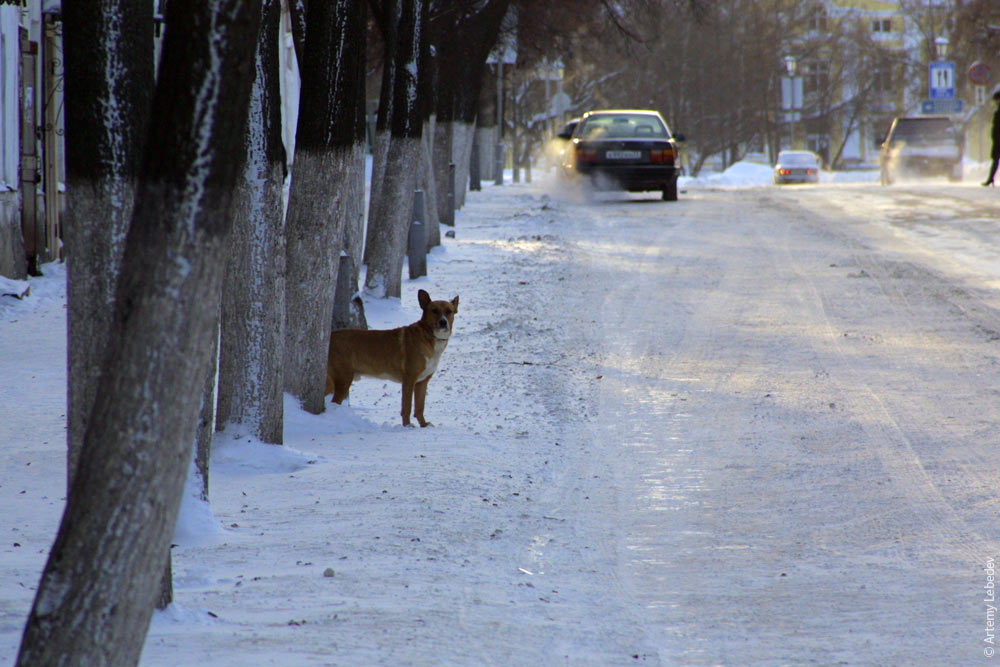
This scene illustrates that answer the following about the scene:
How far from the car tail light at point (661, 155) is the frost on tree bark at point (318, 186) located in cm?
2007

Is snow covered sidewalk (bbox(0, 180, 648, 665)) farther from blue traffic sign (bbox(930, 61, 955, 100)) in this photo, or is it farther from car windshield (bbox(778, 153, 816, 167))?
car windshield (bbox(778, 153, 816, 167))

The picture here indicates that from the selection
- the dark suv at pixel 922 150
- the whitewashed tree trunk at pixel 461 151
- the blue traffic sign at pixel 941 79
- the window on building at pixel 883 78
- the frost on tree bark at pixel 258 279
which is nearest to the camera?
the frost on tree bark at pixel 258 279

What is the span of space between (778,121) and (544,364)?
63.6 meters

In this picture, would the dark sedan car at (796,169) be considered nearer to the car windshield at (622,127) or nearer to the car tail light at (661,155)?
the car windshield at (622,127)

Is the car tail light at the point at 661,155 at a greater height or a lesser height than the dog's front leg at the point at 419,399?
greater

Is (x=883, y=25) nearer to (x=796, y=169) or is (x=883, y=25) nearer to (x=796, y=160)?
(x=796, y=160)

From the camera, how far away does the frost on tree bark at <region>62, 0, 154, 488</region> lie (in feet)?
13.2

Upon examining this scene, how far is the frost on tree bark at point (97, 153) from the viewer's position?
4035mm

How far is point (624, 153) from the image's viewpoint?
27.5m

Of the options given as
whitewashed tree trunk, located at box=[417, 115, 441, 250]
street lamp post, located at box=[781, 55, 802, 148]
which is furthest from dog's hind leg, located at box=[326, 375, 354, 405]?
street lamp post, located at box=[781, 55, 802, 148]

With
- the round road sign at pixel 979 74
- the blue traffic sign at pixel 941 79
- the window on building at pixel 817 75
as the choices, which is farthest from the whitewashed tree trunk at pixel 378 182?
the window on building at pixel 817 75

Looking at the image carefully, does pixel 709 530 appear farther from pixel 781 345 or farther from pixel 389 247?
pixel 389 247

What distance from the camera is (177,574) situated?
494 cm

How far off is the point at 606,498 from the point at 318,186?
100 inches
